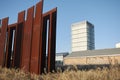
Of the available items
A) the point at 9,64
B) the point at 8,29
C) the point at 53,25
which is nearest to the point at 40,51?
the point at 53,25

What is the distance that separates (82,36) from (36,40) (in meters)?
104

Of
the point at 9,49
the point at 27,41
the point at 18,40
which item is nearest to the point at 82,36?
the point at 9,49

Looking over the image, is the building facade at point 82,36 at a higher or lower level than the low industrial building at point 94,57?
higher

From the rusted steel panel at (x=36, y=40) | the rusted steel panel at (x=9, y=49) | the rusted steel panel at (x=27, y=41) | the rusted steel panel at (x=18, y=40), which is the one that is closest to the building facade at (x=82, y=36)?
the rusted steel panel at (x=9, y=49)

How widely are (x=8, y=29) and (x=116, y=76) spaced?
1179 cm

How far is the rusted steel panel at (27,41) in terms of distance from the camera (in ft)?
37.2

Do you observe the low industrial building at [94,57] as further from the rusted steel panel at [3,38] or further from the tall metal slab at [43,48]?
the tall metal slab at [43,48]

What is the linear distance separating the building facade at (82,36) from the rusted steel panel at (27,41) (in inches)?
3925

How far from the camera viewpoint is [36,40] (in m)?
10.8

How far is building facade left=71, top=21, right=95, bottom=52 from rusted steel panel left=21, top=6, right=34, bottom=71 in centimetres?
9970

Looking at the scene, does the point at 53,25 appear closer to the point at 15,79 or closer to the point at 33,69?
the point at 33,69

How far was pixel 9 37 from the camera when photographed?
48.1ft

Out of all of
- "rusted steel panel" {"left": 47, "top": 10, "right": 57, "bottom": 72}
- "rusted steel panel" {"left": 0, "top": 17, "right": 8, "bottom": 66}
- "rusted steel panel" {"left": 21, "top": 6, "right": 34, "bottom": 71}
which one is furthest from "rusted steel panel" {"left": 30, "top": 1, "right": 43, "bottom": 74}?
"rusted steel panel" {"left": 0, "top": 17, "right": 8, "bottom": 66}

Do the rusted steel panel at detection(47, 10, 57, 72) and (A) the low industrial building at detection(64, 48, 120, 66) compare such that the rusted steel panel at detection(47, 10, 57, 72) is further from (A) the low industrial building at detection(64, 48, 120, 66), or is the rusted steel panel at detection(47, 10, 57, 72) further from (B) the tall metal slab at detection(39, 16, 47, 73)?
(A) the low industrial building at detection(64, 48, 120, 66)
